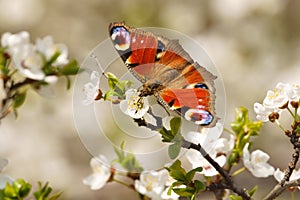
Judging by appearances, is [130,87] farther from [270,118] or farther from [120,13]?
[120,13]

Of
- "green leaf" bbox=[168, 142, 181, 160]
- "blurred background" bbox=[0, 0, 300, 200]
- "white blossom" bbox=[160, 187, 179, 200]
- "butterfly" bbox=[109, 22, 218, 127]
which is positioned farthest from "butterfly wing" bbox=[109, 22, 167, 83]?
"blurred background" bbox=[0, 0, 300, 200]

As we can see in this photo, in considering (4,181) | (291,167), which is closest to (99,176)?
(4,181)

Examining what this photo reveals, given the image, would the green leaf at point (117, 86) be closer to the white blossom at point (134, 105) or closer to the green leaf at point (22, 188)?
the white blossom at point (134, 105)

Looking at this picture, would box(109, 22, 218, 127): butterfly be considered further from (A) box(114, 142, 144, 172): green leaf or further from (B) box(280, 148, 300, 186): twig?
(A) box(114, 142, 144, 172): green leaf

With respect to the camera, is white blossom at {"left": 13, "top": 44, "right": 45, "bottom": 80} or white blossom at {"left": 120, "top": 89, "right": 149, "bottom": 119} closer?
white blossom at {"left": 120, "top": 89, "right": 149, "bottom": 119}

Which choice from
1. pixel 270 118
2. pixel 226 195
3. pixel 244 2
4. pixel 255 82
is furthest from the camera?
pixel 244 2

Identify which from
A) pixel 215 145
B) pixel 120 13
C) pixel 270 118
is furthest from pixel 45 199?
pixel 120 13
